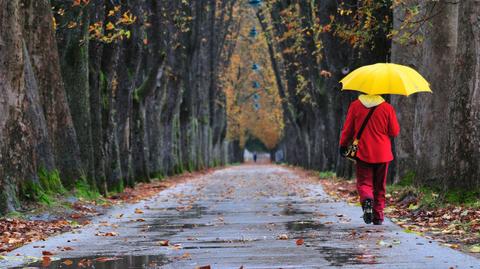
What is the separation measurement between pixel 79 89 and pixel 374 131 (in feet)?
31.5

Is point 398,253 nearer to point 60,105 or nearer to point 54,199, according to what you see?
point 54,199

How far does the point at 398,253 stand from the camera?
9.35 metres

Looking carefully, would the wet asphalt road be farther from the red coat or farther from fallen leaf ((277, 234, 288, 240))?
the red coat

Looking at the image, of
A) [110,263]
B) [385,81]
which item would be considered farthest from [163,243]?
[385,81]

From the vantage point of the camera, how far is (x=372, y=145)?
41.4 feet

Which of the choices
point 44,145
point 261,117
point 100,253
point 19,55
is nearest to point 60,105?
point 44,145

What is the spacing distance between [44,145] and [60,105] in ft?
5.10

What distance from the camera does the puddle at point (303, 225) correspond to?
12891 millimetres

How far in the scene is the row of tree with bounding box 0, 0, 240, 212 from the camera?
604 inches

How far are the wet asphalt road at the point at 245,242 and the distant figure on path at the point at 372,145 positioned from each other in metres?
0.36

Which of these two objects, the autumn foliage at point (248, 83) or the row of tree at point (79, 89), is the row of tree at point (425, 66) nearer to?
the row of tree at point (79, 89)

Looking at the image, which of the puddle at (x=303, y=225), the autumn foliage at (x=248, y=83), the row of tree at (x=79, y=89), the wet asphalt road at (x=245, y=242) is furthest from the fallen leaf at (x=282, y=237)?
the autumn foliage at (x=248, y=83)

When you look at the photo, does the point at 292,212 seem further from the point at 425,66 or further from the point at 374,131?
the point at 374,131

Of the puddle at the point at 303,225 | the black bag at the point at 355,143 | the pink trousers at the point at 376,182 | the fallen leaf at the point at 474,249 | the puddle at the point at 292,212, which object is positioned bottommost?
the puddle at the point at 292,212
